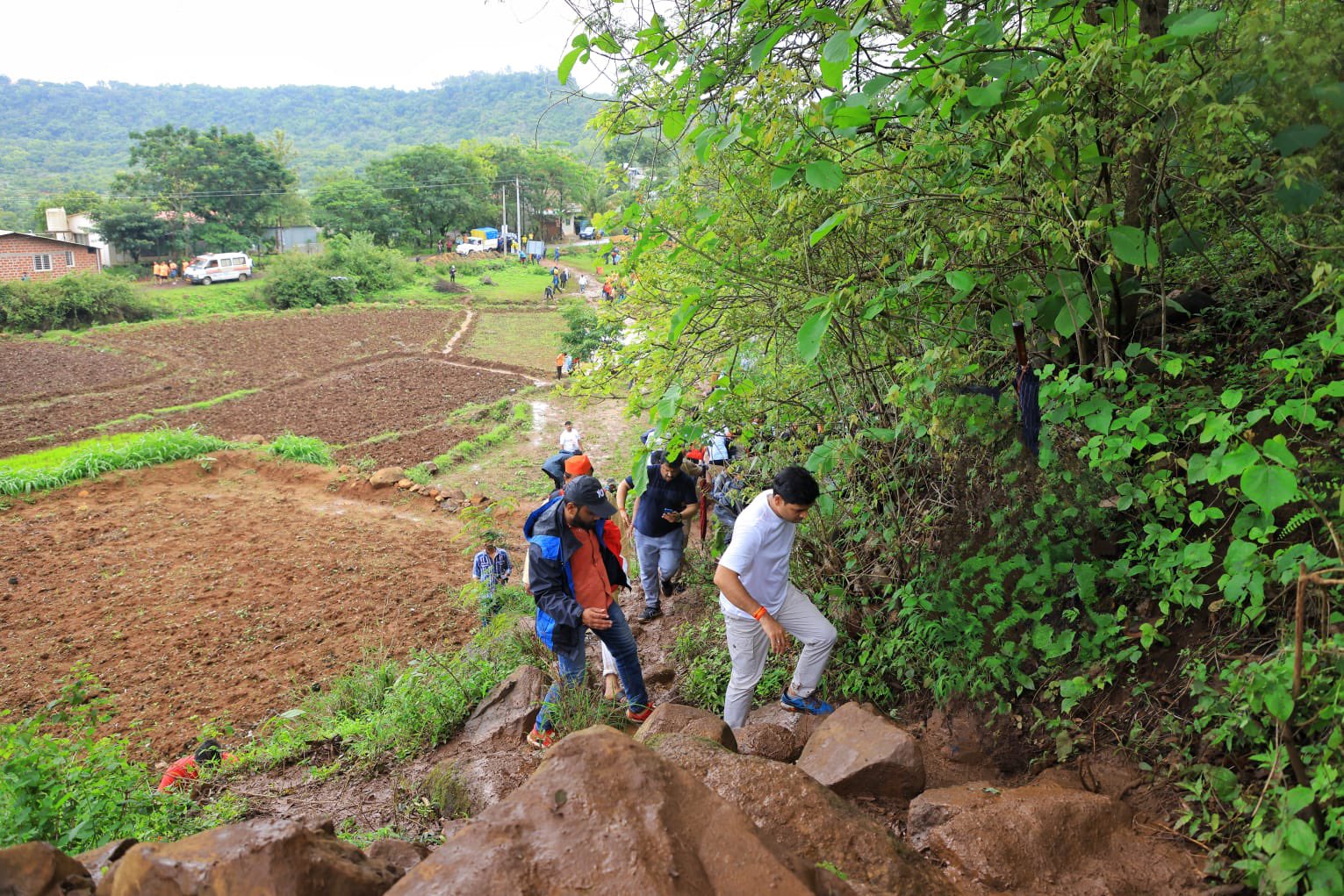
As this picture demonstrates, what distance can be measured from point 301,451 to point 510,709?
11.5 metres

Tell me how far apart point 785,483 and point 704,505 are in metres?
3.82

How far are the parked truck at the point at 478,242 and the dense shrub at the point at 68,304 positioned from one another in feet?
80.4

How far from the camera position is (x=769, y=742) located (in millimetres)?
4109

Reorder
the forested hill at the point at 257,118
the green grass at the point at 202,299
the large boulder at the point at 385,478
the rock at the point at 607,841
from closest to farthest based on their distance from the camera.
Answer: the rock at the point at 607,841 → the large boulder at the point at 385,478 → the green grass at the point at 202,299 → the forested hill at the point at 257,118

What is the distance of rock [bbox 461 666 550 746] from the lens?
5.02 metres

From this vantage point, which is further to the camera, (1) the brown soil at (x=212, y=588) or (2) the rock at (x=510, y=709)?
(1) the brown soil at (x=212, y=588)

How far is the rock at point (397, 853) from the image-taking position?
2648 mm

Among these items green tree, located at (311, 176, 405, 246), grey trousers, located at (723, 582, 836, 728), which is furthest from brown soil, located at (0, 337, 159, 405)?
green tree, located at (311, 176, 405, 246)

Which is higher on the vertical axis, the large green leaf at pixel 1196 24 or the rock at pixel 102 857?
the large green leaf at pixel 1196 24

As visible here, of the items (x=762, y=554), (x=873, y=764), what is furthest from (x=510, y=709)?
(x=873, y=764)

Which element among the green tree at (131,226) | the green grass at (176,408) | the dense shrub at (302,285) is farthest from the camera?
the green tree at (131,226)

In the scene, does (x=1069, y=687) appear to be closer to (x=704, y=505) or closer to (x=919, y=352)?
(x=919, y=352)

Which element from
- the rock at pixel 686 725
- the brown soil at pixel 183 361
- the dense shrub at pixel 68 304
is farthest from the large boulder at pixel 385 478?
the dense shrub at pixel 68 304

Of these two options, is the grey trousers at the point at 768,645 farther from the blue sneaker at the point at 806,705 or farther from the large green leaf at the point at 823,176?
the large green leaf at the point at 823,176
